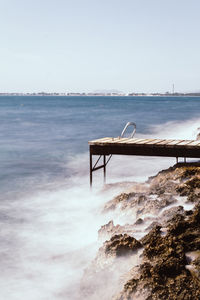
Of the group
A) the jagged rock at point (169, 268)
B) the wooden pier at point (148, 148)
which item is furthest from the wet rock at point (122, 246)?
the wooden pier at point (148, 148)

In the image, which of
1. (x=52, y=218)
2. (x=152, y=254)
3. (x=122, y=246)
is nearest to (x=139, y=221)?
(x=122, y=246)

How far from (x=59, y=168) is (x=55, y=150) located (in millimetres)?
7002

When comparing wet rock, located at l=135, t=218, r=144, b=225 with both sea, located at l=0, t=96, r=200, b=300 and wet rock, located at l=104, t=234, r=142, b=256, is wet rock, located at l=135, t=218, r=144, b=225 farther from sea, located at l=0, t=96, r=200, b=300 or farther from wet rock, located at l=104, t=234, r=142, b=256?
wet rock, located at l=104, t=234, r=142, b=256

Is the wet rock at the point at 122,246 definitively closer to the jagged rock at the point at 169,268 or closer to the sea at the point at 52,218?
the jagged rock at the point at 169,268

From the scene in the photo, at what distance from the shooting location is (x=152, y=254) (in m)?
5.95

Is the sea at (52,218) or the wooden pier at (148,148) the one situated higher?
the wooden pier at (148,148)

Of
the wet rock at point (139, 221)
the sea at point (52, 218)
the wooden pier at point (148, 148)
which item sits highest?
the wooden pier at point (148, 148)

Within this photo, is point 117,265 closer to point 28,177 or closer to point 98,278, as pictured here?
point 98,278

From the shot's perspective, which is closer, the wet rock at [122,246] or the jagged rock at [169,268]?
the jagged rock at [169,268]

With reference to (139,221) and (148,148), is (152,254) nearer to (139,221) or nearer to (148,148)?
(139,221)

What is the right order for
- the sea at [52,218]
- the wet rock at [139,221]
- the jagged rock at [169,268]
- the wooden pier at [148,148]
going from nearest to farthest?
1. the jagged rock at [169,268]
2. the sea at [52,218]
3. the wet rock at [139,221]
4. the wooden pier at [148,148]

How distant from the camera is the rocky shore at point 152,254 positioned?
5176mm

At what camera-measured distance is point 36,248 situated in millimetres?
8695

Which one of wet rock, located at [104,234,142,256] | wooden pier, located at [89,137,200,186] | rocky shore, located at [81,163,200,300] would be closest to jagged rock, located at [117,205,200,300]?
rocky shore, located at [81,163,200,300]
